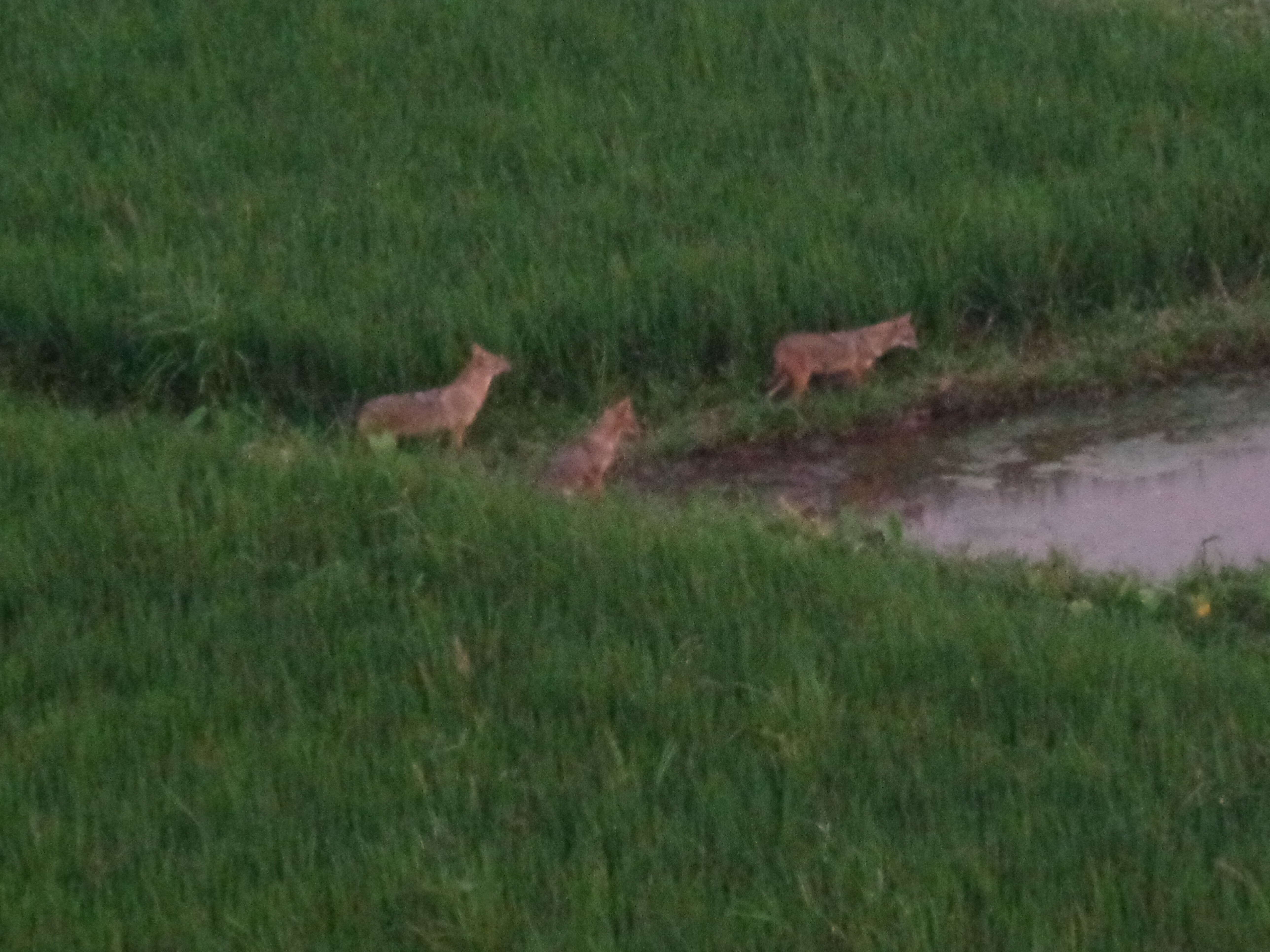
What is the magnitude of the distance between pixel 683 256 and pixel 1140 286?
5.06 feet

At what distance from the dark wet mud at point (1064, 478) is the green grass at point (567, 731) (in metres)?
0.58

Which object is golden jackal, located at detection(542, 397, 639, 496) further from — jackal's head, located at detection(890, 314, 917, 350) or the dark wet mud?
jackal's head, located at detection(890, 314, 917, 350)

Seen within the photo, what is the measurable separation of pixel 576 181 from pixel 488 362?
4.85 feet

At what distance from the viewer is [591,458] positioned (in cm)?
653

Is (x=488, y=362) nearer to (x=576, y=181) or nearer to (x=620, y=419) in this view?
(x=620, y=419)

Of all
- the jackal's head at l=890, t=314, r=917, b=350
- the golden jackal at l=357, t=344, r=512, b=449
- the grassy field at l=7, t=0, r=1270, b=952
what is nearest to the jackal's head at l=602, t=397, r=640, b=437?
the grassy field at l=7, t=0, r=1270, b=952

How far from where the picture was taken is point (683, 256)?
25.2 ft

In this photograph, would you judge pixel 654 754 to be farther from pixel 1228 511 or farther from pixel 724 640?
pixel 1228 511

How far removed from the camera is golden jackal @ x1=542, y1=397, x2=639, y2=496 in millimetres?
6469

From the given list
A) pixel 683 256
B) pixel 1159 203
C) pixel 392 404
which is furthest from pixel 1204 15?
pixel 392 404

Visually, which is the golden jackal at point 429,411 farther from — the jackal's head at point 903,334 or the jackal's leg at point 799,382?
the jackal's head at point 903,334

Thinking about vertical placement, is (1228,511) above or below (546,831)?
below

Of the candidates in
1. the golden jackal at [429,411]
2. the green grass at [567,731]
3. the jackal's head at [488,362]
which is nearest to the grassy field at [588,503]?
the green grass at [567,731]

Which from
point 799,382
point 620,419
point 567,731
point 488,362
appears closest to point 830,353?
point 799,382
